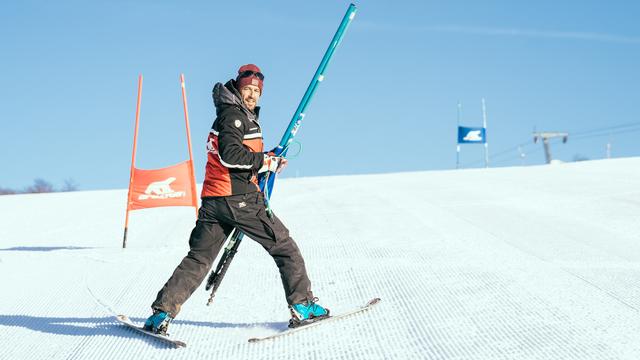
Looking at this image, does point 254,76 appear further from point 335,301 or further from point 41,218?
point 41,218

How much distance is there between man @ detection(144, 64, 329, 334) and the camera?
3844mm

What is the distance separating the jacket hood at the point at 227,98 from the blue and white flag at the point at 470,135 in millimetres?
25487

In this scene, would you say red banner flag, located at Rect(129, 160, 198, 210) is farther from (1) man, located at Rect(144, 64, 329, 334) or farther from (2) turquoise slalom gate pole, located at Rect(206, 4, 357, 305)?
(1) man, located at Rect(144, 64, 329, 334)

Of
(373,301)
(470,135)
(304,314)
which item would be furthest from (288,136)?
(470,135)

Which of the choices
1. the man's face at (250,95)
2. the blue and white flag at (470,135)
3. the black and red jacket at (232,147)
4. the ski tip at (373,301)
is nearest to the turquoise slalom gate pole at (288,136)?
the black and red jacket at (232,147)

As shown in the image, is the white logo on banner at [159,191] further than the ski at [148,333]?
Yes

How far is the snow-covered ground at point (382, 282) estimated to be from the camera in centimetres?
379

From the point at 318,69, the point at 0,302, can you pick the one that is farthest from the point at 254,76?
the point at 0,302

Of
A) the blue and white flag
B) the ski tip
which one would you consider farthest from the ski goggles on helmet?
the blue and white flag

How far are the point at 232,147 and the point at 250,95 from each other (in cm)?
34

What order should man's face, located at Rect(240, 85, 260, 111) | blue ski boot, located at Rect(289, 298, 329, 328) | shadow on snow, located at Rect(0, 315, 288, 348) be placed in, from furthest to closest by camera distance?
shadow on snow, located at Rect(0, 315, 288, 348)
blue ski boot, located at Rect(289, 298, 329, 328)
man's face, located at Rect(240, 85, 260, 111)

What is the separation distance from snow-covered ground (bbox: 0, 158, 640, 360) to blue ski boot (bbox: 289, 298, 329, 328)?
75mm

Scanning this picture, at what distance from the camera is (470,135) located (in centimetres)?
2909

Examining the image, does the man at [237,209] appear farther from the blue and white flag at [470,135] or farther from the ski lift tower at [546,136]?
the ski lift tower at [546,136]
